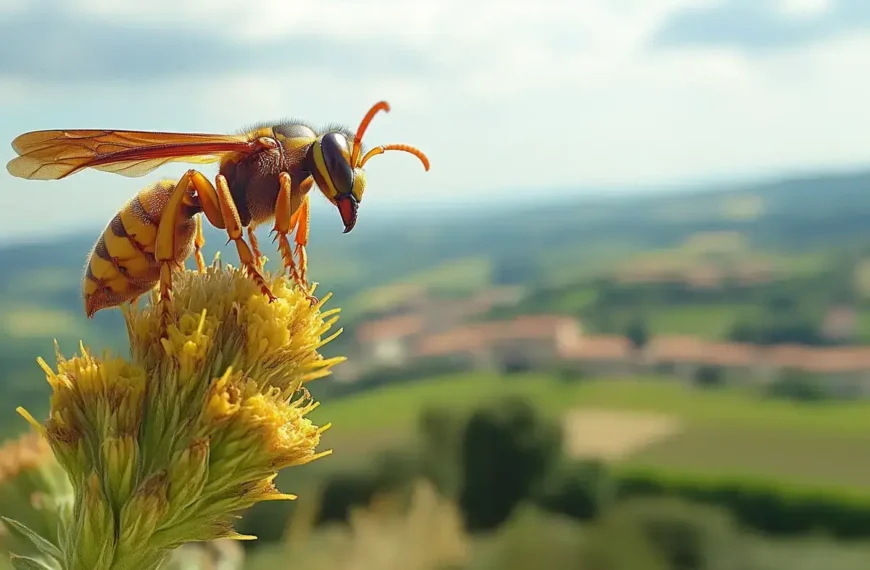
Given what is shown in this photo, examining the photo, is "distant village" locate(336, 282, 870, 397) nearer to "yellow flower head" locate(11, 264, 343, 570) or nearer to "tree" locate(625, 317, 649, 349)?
"tree" locate(625, 317, 649, 349)

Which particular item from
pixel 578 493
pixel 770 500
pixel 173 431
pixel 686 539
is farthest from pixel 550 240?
pixel 173 431

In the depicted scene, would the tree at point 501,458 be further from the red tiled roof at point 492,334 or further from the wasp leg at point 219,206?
the wasp leg at point 219,206

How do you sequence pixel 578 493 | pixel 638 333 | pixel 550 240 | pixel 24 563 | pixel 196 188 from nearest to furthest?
pixel 24 563
pixel 196 188
pixel 578 493
pixel 638 333
pixel 550 240

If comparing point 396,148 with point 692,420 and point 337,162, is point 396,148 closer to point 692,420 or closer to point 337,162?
point 337,162

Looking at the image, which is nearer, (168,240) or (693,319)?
(168,240)

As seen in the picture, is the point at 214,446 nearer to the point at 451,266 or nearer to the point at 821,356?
the point at 821,356

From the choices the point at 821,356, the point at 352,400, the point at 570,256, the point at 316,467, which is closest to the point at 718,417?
the point at 821,356

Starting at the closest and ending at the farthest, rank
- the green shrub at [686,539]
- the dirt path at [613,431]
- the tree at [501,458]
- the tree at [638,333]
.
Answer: the green shrub at [686,539]
the tree at [501,458]
the dirt path at [613,431]
the tree at [638,333]

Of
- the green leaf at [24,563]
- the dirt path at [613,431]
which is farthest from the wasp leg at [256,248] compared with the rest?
the dirt path at [613,431]
